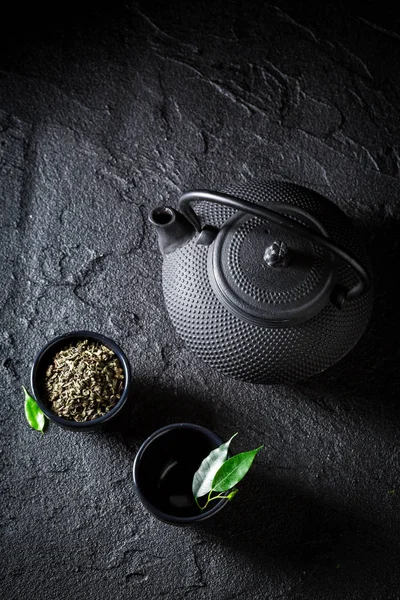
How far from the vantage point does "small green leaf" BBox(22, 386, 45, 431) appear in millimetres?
1454

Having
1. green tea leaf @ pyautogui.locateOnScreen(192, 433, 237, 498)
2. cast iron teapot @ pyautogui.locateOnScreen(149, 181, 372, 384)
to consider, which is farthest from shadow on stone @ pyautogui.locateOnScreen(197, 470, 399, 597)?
cast iron teapot @ pyautogui.locateOnScreen(149, 181, 372, 384)

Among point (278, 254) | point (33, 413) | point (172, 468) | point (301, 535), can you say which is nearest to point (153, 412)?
point (172, 468)

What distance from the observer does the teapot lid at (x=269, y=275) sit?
3.94 ft

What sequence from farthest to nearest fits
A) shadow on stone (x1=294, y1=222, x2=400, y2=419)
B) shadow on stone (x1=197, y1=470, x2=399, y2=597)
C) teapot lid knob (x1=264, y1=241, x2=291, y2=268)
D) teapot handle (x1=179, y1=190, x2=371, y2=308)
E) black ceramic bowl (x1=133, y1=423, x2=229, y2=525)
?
shadow on stone (x1=294, y1=222, x2=400, y2=419) < shadow on stone (x1=197, y1=470, x2=399, y2=597) < black ceramic bowl (x1=133, y1=423, x2=229, y2=525) < teapot lid knob (x1=264, y1=241, x2=291, y2=268) < teapot handle (x1=179, y1=190, x2=371, y2=308)

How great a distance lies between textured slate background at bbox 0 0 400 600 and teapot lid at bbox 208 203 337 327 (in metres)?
0.37

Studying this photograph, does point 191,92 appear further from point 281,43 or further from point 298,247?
point 298,247

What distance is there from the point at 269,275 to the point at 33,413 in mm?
651

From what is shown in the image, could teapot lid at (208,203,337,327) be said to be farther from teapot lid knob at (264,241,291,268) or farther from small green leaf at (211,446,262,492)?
small green leaf at (211,446,262,492)

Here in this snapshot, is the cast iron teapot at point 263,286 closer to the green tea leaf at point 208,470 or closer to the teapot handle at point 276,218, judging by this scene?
the teapot handle at point 276,218

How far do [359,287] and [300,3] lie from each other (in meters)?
1.03

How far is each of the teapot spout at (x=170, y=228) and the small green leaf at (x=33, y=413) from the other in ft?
1.56

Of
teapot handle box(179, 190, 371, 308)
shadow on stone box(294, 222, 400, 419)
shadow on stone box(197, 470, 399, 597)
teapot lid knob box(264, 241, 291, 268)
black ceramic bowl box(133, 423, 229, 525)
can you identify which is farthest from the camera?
shadow on stone box(294, 222, 400, 419)

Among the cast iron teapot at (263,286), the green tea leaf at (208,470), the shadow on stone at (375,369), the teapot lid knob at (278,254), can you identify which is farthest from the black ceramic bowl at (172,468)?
the teapot lid knob at (278,254)

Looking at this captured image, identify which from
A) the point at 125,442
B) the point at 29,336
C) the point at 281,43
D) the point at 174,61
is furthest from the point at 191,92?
the point at 125,442
